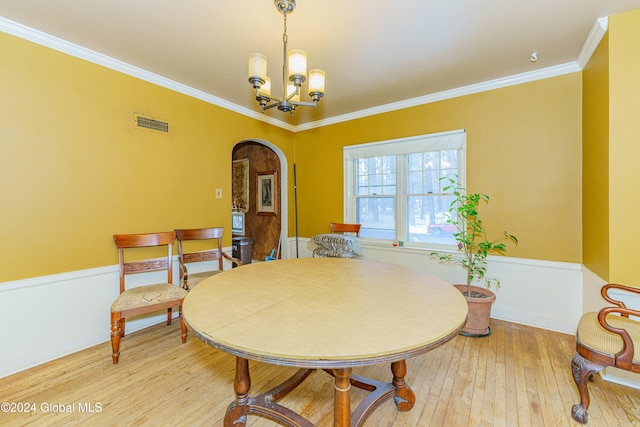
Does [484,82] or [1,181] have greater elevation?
[484,82]

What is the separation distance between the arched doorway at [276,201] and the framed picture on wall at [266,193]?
59mm

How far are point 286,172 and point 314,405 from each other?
137 inches

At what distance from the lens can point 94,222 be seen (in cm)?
255

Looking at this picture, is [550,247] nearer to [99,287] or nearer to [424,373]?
[424,373]

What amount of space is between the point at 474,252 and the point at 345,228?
160 centimetres

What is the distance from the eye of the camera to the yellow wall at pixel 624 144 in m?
1.96

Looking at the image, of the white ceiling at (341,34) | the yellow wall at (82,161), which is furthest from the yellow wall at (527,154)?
the yellow wall at (82,161)

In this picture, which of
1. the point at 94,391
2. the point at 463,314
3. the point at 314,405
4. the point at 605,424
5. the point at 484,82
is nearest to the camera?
the point at 463,314

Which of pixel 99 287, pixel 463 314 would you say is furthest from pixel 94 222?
pixel 463 314

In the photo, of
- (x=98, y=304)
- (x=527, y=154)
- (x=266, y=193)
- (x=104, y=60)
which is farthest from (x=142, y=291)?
(x=527, y=154)

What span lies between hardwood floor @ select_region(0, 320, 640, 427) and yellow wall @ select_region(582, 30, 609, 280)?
90 cm

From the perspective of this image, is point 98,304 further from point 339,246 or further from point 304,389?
point 339,246

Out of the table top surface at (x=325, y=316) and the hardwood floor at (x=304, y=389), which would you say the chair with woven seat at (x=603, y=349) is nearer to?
the hardwood floor at (x=304, y=389)

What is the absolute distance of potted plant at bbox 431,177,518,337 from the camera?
2697mm
